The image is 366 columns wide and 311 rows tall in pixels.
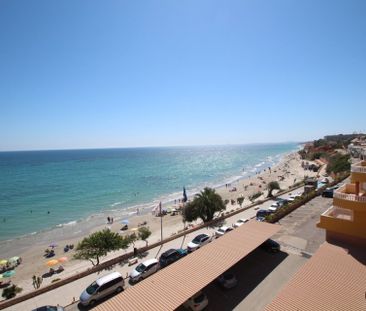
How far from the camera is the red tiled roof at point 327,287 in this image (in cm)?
987

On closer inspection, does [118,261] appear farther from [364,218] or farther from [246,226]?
[364,218]

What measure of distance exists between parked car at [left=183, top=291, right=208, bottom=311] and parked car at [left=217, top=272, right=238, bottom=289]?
6.48 feet

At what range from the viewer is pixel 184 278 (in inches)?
502

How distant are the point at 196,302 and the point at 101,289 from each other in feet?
19.0

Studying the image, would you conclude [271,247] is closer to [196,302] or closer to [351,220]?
[351,220]

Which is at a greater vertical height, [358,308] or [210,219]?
[358,308]

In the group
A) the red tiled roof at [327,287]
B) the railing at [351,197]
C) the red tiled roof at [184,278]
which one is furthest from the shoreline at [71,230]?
the railing at [351,197]

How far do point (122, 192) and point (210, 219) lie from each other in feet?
136

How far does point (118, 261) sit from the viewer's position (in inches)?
827

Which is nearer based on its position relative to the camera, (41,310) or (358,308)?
(358,308)

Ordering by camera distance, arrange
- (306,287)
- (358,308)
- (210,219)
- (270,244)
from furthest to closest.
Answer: (210,219) → (270,244) → (306,287) → (358,308)

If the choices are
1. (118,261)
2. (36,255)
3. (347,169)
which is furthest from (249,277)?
(347,169)

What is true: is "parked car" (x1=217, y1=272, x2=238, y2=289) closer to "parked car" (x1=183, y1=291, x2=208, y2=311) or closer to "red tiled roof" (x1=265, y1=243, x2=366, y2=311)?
"parked car" (x1=183, y1=291, x2=208, y2=311)

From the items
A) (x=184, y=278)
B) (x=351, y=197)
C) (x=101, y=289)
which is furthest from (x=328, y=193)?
(x=101, y=289)
